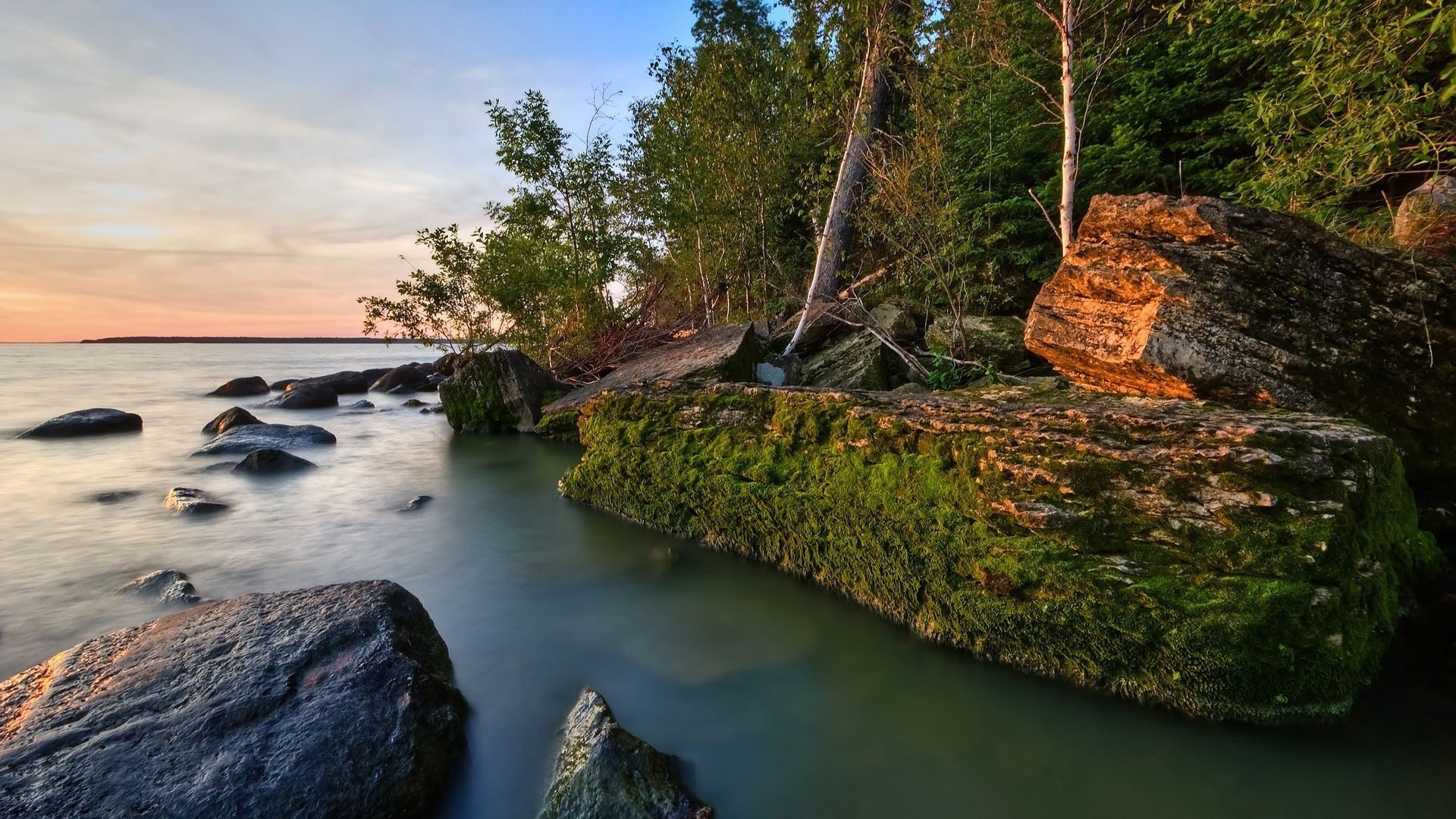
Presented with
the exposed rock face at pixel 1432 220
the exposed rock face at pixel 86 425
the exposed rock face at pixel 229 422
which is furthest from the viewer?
the exposed rock face at pixel 229 422

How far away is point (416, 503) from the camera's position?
293 inches

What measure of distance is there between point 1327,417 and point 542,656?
17.3 ft

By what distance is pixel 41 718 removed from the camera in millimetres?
2486

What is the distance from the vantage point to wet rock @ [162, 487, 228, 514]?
684cm

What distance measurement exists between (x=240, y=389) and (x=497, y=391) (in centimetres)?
1589

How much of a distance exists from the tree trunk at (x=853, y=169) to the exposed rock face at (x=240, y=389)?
2191 cm

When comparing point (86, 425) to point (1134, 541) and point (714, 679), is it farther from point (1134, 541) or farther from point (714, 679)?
point (1134, 541)

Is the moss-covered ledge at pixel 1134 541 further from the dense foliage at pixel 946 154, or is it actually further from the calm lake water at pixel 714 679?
the dense foliage at pixel 946 154

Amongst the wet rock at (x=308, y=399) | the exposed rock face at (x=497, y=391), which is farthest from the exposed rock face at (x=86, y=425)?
the exposed rock face at (x=497, y=391)

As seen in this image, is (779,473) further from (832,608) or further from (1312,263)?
(1312,263)

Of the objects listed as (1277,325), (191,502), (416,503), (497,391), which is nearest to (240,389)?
(497,391)

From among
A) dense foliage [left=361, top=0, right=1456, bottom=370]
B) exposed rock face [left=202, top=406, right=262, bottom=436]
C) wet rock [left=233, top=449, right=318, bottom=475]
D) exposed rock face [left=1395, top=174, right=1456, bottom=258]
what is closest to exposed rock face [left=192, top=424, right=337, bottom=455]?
exposed rock face [left=202, top=406, right=262, bottom=436]

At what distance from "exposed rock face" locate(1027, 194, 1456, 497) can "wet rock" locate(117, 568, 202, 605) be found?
26.4 ft

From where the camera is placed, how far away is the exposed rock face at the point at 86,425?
12.0 meters
